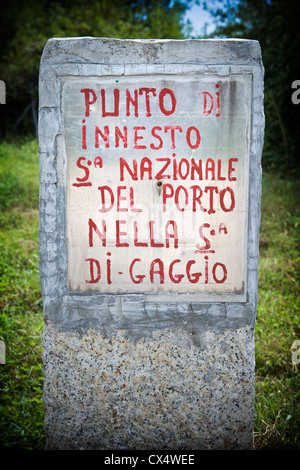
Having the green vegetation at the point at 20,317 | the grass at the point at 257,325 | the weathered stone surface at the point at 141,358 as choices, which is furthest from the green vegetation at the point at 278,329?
the green vegetation at the point at 20,317

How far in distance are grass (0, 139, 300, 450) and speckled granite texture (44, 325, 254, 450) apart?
0.98ft

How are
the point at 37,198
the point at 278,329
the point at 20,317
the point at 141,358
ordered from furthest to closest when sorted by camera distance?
1. the point at 37,198
2. the point at 20,317
3. the point at 278,329
4. the point at 141,358

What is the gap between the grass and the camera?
6.89ft

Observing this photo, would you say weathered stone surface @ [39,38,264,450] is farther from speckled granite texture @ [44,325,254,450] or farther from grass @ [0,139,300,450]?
grass @ [0,139,300,450]

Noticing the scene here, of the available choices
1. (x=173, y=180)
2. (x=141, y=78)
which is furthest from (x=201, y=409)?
(x=141, y=78)

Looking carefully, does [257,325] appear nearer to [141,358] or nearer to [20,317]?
[141,358]

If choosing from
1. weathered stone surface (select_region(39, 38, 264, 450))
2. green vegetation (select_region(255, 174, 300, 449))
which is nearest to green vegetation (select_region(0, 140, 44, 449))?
weathered stone surface (select_region(39, 38, 264, 450))

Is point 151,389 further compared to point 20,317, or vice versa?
point 20,317

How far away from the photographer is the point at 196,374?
183cm

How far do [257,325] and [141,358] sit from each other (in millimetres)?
1289

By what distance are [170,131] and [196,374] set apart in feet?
3.43

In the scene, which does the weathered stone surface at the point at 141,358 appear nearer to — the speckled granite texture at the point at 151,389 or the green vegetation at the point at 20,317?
the speckled granite texture at the point at 151,389

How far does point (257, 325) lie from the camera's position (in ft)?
9.42

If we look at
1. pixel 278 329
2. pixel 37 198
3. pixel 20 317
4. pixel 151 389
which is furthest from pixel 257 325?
pixel 37 198
